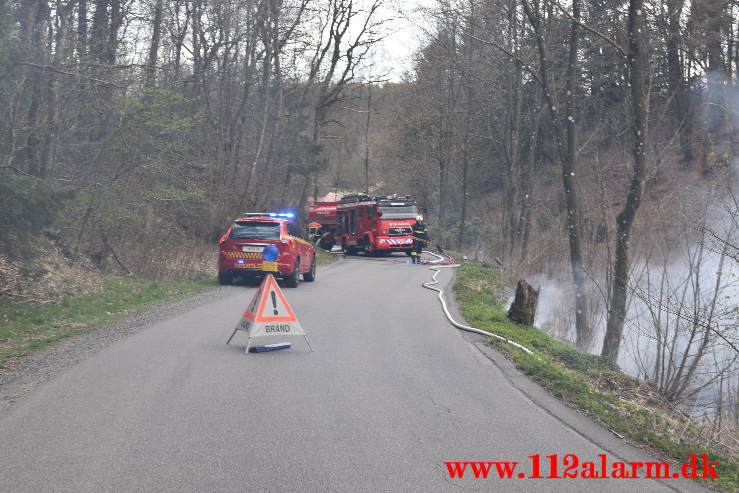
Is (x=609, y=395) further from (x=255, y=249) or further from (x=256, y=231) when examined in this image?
(x=256, y=231)

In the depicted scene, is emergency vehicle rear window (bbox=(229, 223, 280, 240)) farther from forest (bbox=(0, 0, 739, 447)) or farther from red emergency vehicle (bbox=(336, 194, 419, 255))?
red emergency vehicle (bbox=(336, 194, 419, 255))

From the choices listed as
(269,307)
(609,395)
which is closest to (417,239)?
(269,307)

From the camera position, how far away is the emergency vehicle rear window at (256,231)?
20.1m

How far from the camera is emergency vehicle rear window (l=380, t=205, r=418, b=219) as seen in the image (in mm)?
36781

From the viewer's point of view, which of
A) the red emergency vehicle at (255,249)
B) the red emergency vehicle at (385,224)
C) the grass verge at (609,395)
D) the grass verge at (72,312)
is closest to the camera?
the grass verge at (609,395)

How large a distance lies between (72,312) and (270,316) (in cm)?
559

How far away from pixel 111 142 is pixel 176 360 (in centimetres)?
1462

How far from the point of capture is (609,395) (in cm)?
902

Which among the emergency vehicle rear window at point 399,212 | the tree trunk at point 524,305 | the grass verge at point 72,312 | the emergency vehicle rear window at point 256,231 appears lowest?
the grass verge at point 72,312

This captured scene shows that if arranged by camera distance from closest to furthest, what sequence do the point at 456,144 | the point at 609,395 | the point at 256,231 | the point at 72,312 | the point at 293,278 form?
the point at 609,395
the point at 72,312
the point at 256,231
the point at 293,278
the point at 456,144

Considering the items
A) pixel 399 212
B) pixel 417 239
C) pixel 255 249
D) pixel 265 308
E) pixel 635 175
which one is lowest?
pixel 265 308

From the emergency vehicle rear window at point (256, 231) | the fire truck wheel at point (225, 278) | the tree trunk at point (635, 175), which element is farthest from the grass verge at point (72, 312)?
the tree trunk at point (635, 175)

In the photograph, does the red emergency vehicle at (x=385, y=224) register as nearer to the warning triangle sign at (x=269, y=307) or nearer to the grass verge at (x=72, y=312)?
the grass verge at (x=72, y=312)

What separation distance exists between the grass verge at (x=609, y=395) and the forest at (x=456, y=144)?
2.26 ft
